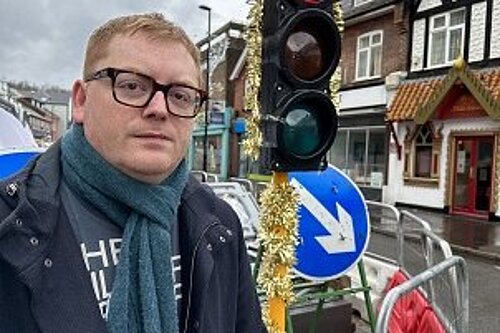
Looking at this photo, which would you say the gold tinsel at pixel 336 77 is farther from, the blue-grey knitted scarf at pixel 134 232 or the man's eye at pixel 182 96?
the blue-grey knitted scarf at pixel 134 232

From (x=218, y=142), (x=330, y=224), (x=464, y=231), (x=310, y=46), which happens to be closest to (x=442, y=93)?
(x=464, y=231)

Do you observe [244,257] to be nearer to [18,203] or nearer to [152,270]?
[152,270]

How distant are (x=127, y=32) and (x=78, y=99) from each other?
0.85 feet

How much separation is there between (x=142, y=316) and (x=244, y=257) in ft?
1.61

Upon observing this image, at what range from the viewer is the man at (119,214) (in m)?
1.26

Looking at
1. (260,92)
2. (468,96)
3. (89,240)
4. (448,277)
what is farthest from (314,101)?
(468,96)

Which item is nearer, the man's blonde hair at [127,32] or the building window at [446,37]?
the man's blonde hair at [127,32]

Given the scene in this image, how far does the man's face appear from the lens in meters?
1.44

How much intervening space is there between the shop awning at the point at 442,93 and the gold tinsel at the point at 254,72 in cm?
1332

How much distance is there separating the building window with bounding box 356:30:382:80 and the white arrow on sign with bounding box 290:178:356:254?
17.2 metres

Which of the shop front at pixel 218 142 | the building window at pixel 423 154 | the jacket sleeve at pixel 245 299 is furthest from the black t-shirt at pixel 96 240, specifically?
the shop front at pixel 218 142

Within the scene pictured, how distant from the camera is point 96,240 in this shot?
1.40 metres

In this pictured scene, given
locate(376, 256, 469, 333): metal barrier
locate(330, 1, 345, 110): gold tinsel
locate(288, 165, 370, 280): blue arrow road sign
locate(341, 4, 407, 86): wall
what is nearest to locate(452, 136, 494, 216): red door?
locate(341, 4, 407, 86): wall

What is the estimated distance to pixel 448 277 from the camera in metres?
2.81
